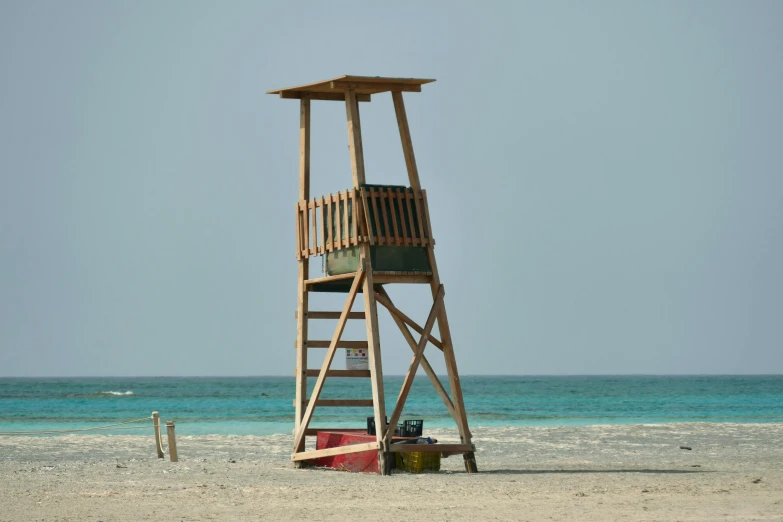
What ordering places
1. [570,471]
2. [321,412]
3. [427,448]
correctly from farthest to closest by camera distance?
[321,412] → [570,471] → [427,448]

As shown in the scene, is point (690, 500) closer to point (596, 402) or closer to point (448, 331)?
point (448, 331)

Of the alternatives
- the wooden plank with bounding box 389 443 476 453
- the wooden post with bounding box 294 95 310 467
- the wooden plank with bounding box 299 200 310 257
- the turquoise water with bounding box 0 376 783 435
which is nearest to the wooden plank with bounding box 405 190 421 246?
the wooden plank with bounding box 299 200 310 257

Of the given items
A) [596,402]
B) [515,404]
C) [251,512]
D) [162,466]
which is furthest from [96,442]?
[596,402]

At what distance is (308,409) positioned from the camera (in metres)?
17.3

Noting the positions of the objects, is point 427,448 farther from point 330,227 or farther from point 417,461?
point 330,227

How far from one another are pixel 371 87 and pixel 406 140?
883mm

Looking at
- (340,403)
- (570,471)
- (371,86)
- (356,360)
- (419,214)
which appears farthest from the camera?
(356,360)

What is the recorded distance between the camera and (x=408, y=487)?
14711mm

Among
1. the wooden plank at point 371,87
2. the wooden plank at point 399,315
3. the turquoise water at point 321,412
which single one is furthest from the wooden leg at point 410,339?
the turquoise water at point 321,412

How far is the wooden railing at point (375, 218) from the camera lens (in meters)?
16.5

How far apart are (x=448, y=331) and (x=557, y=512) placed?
198 inches

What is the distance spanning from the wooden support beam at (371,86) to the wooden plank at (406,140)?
11 centimetres

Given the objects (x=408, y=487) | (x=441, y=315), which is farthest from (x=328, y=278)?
(x=408, y=487)

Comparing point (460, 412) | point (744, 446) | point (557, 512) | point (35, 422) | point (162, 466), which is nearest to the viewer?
point (557, 512)
